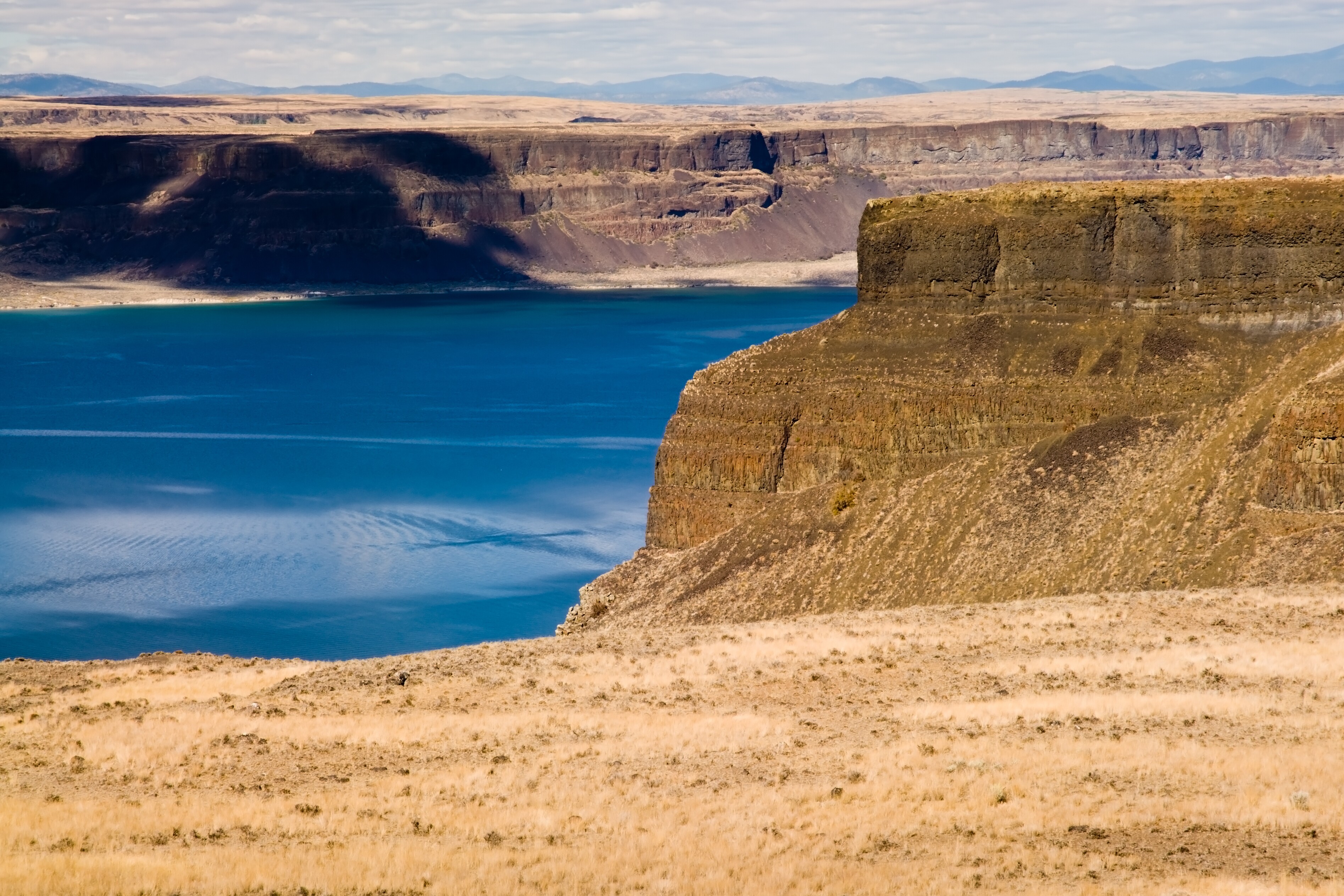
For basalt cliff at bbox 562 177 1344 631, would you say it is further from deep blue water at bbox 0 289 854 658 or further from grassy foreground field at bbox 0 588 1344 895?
deep blue water at bbox 0 289 854 658

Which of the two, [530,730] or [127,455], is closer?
[530,730]

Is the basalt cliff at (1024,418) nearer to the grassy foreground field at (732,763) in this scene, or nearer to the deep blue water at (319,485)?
the grassy foreground field at (732,763)

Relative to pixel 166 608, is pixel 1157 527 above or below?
above

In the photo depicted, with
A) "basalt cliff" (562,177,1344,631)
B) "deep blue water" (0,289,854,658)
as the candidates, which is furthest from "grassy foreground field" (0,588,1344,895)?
"deep blue water" (0,289,854,658)

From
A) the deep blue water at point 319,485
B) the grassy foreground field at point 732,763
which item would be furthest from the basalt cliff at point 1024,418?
the deep blue water at point 319,485

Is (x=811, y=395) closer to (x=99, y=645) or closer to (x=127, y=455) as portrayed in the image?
(x=99, y=645)

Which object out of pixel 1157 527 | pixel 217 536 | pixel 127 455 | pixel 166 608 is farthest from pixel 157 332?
pixel 1157 527

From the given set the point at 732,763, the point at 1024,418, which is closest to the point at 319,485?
the point at 1024,418
